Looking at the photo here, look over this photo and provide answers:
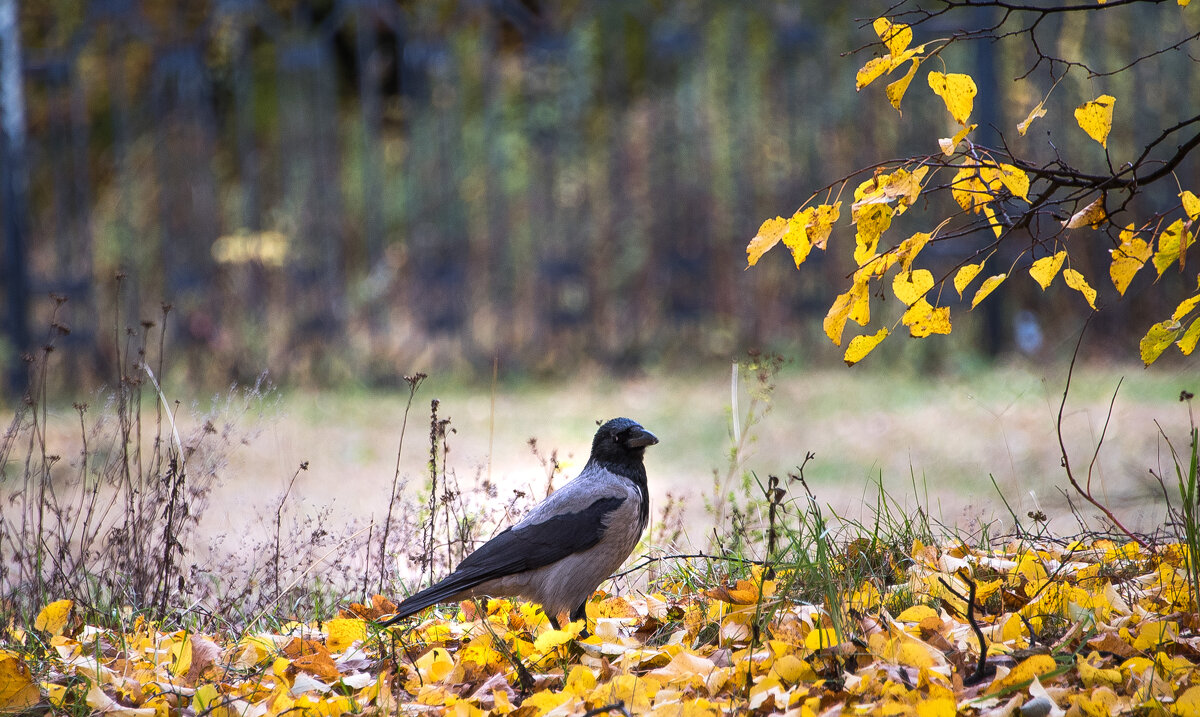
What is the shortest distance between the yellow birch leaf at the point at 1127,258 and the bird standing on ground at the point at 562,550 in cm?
137

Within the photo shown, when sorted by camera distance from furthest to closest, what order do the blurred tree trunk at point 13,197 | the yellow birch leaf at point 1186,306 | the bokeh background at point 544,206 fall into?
the bokeh background at point 544,206
the blurred tree trunk at point 13,197
the yellow birch leaf at point 1186,306

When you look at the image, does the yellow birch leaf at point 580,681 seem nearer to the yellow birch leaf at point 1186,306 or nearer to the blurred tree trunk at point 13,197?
the yellow birch leaf at point 1186,306

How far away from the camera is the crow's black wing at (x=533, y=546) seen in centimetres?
299

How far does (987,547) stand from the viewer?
11.5ft

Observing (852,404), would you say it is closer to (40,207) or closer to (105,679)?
(105,679)

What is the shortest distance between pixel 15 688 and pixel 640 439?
5.83 ft

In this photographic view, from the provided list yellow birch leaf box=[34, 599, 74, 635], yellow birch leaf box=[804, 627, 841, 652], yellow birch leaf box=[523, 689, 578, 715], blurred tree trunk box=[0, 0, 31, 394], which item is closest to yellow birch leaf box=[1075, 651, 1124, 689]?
yellow birch leaf box=[804, 627, 841, 652]

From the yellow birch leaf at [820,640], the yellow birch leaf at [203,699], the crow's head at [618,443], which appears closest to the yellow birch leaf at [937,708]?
the yellow birch leaf at [820,640]

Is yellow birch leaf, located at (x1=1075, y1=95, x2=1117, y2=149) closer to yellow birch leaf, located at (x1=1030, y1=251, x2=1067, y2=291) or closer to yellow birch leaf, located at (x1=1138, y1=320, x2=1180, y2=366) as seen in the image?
yellow birch leaf, located at (x1=1030, y1=251, x2=1067, y2=291)

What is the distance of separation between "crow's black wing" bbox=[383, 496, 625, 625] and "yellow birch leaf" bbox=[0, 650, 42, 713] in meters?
0.89

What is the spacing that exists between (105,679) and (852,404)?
5980 mm

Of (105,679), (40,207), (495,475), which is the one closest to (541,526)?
(105,679)

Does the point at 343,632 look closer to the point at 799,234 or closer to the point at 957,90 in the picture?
the point at 799,234

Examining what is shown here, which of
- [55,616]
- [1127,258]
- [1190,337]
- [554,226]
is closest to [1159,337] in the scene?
[1190,337]
